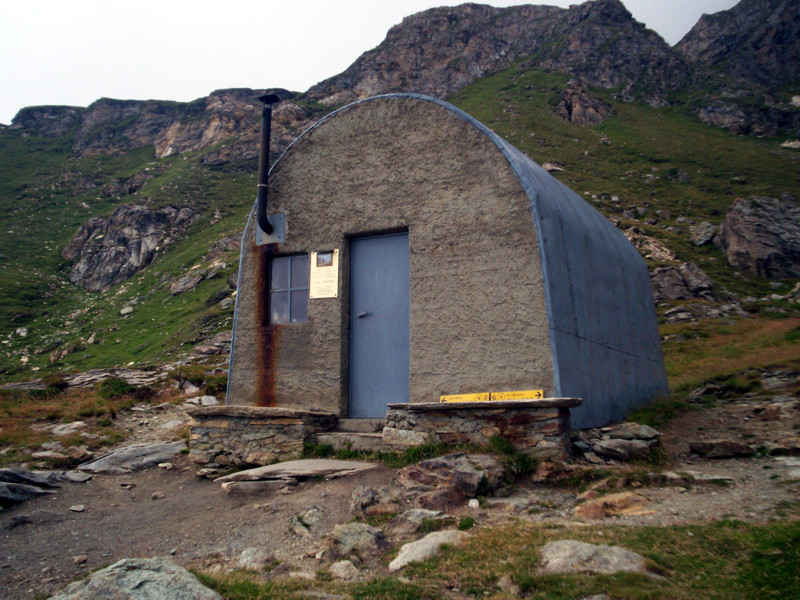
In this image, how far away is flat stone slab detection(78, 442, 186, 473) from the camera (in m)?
8.74

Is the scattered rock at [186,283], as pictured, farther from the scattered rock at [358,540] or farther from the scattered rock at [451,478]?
the scattered rock at [358,540]

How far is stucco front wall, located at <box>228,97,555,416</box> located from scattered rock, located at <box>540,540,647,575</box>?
3501mm

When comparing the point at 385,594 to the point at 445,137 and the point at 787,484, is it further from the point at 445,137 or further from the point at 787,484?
the point at 445,137

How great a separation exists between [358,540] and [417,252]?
16.2 ft

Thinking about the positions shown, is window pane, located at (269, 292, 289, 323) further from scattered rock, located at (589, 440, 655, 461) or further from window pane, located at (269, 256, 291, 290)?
scattered rock, located at (589, 440, 655, 461)

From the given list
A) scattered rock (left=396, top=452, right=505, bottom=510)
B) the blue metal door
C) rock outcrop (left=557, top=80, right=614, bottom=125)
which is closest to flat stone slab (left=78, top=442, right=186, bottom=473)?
the blue metal door

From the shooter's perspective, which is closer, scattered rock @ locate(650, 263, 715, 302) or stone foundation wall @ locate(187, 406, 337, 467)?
stone foundation wall @ locate(187, 406, 337, 467)

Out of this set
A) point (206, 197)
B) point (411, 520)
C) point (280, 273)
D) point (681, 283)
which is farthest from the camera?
point (206, 197)

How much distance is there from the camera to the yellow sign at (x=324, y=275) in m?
9.84

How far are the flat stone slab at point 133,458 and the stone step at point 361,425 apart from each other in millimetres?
2713

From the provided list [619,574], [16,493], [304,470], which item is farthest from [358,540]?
[16,493]

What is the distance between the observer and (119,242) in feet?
159

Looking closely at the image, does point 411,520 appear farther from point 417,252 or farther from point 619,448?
point 417,252

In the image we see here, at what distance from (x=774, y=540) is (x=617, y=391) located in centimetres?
640
